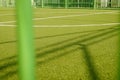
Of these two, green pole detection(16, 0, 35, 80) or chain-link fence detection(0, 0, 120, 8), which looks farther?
chain-link fence detection(0, 0, 120, 8)

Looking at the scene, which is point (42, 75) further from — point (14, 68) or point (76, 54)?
point (76, 54)

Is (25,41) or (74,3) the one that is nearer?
(25,41)

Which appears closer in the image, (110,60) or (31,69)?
(31,69)

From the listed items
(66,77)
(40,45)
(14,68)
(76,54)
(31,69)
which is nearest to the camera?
(31,69)

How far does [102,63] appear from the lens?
296 centimetres

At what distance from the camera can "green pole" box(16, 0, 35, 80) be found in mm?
507

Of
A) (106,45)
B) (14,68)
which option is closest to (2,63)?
(14,68)

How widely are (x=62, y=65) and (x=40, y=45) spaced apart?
1.37 m

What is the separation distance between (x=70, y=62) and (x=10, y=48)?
1.25m

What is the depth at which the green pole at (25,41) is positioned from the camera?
20.0 inches

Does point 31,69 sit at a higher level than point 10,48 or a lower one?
higher

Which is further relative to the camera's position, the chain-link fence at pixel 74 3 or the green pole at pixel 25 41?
the chain-link fence at pixel 74 3

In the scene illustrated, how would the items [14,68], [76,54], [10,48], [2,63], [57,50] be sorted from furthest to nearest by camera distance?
1. [10,48]
2. [57,50]
3. [76,54]
4. [2,63]
5. [14,68]

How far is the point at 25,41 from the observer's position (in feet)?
1.73
